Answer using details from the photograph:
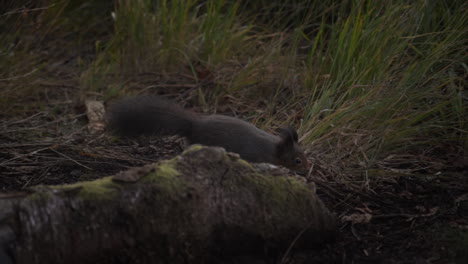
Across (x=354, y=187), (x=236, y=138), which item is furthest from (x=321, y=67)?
(x=354, y=187)

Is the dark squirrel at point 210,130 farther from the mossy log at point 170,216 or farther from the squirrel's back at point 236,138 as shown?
the mossy log at point 170,216

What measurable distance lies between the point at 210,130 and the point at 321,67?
127 cm

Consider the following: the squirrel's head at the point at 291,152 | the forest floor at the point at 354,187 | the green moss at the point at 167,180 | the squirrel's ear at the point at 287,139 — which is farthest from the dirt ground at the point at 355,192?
the green moss at the point at 167,180

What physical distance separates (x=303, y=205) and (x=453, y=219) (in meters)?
0.84

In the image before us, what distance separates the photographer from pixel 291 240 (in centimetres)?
230

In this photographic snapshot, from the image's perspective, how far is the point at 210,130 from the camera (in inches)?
138

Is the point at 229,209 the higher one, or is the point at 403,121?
the point at 229,209

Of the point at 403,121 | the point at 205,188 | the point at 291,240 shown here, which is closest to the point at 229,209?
the point at 205,188

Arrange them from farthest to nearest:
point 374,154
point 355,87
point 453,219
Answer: point 355,87
point 374,154
point 453,219

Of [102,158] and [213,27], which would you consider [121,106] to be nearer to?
[102,158]

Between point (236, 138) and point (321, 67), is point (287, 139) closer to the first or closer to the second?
point (236, 138)

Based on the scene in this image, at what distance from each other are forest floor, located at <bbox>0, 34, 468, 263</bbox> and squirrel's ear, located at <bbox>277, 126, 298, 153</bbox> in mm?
203

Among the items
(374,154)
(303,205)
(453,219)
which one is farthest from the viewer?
(374,154)

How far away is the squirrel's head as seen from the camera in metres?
3.42
